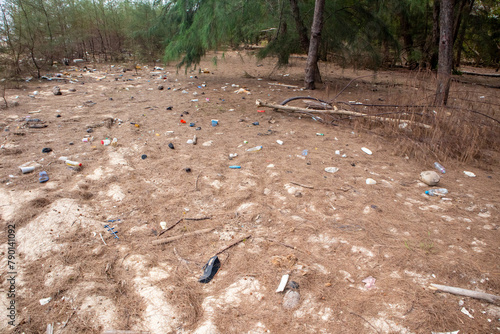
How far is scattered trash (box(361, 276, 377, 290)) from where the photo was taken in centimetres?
175

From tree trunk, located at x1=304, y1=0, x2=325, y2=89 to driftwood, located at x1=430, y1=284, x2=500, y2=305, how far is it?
16.9 ft

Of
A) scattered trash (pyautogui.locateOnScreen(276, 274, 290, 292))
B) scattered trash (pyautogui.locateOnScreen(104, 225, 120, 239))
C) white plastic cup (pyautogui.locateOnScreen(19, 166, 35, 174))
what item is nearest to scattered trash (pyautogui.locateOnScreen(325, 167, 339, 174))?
scattered trash (pyautogui.locateOnScreen(276, 274, 290, 292))

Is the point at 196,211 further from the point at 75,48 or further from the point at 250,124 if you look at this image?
the point at 75,48

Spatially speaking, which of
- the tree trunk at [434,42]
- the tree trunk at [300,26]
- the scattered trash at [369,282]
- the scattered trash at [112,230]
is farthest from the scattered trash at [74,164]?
the tree trunk at [434,42]

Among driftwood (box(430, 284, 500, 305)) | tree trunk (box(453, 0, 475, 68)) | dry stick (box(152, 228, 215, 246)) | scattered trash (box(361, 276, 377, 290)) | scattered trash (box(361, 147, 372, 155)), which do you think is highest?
tree trunk (box(453, 0, 475, 68))

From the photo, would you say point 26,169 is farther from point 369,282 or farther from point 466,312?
point 466,312

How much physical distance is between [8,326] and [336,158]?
2938 mm

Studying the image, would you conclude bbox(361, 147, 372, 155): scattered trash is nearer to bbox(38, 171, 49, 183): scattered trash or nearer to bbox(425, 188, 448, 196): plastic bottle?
bbox(425, 188, 448, 196): plastic bottle

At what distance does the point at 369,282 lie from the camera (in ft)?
5.84

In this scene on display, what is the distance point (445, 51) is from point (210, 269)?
4658mm

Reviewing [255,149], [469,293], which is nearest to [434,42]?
[255,149]

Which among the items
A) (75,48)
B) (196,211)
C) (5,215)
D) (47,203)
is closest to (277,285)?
(196,211)

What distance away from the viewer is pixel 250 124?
440 centimetres

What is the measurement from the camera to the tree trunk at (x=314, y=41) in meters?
5.55
